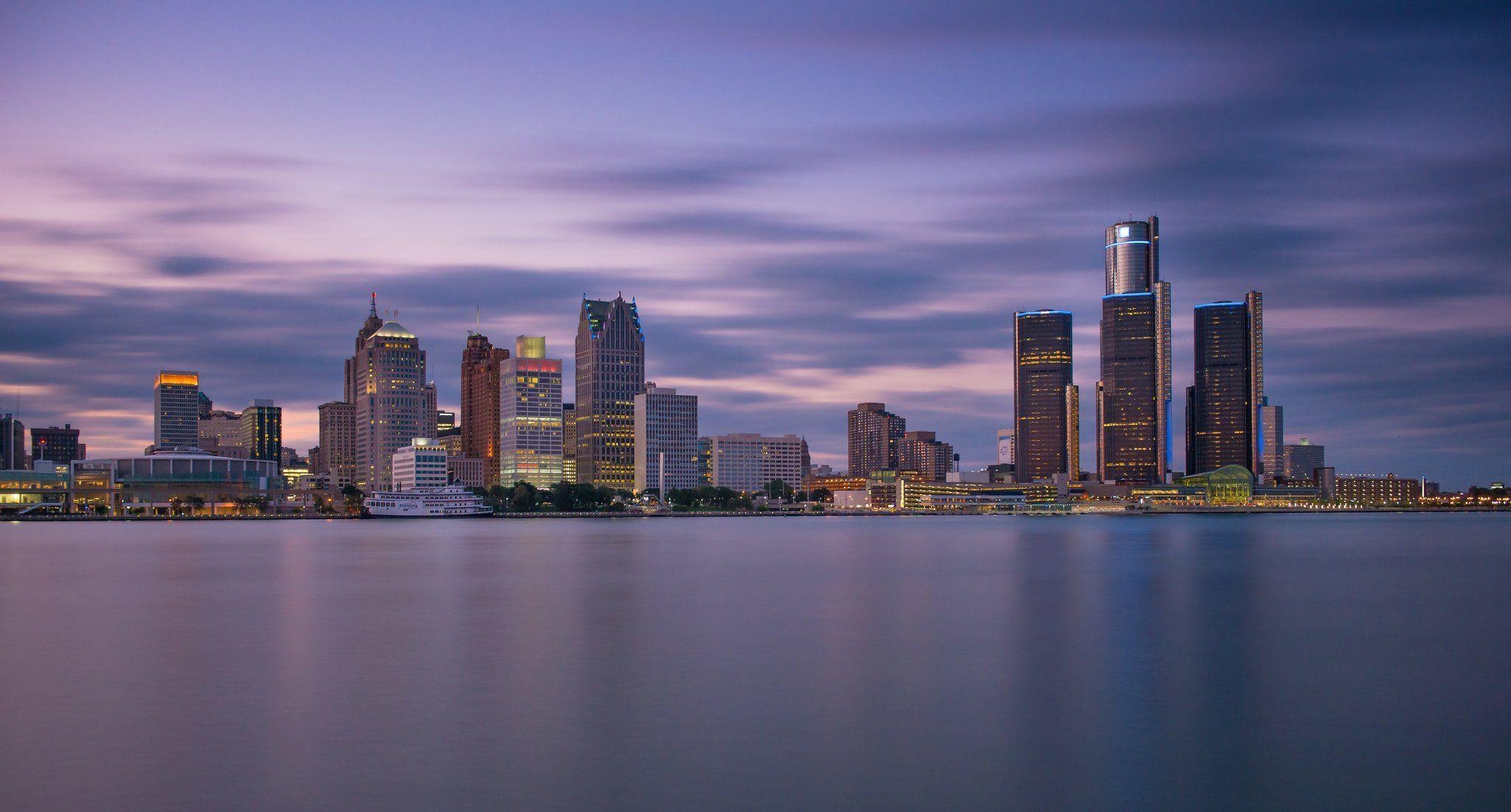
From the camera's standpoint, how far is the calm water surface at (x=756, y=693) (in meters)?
20.8

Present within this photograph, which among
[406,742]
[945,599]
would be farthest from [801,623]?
[406,742]

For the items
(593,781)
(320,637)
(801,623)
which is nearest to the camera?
(593,781)

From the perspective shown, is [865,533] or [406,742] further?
[865,533]

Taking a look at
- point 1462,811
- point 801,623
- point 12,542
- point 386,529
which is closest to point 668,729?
point 1462,811

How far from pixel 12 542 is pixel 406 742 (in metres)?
118

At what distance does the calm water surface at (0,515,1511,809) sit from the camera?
20.8 meters

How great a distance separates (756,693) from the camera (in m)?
29.5

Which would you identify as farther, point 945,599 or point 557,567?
point 557,567

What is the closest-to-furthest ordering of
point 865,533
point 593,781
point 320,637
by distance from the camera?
1. point 593,781
2. point 320,637
3. point 865,533

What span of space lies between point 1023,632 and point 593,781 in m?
23.4

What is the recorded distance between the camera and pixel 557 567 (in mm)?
75312

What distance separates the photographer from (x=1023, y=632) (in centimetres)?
4109

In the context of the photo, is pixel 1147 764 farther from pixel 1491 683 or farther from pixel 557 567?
pixel 557 567

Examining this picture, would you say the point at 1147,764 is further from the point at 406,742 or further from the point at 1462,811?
the point at 406,742
